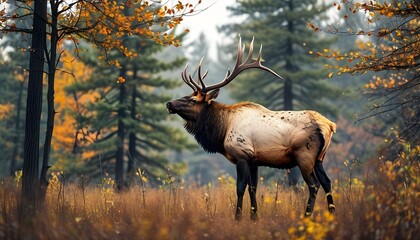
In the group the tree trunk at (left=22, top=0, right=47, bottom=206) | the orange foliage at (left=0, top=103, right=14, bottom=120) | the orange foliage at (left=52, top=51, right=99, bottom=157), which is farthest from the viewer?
the orange foliage at (left=0, top=103, right=14, bottom=120)

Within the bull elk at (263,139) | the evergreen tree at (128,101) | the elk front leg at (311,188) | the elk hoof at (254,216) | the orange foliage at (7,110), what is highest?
the orange foliage at (7,110)

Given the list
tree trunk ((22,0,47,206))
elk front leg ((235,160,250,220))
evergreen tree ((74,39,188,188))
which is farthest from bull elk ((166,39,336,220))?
evergreen tree ((74,39,188,188))

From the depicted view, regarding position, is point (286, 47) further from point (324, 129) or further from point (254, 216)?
point (254, 216)

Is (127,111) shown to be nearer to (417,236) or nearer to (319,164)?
(319,164)

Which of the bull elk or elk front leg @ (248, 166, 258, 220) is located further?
elk front leg @ (248, 166, 258, 220)

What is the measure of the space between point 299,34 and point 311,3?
1.26 metres

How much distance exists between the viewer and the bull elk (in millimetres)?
8055

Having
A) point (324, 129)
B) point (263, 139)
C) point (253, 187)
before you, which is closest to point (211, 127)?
point (263, 139)

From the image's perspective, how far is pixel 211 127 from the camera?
29.6 feet

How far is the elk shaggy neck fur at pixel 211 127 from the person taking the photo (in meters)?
8.95

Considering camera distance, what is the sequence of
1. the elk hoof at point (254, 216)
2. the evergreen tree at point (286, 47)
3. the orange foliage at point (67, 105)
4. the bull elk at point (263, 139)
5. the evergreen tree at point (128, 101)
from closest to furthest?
the elk hoof at point (254, 216)
the bull elk at point (263, 139)
the evergreen tree at point (128, 101)
the evergreen tree at point (286, 47)
the orange foliage at point (67, 105)

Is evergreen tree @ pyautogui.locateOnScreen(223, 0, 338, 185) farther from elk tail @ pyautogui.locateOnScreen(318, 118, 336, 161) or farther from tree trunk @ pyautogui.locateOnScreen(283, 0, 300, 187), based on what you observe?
elk tail @ pyautogui.locateOnScreen(318, 118, 336, 161)

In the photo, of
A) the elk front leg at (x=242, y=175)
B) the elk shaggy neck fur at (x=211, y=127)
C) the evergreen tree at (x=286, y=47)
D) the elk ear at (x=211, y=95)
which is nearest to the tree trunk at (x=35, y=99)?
the elk shaggy neck fur at (x=211, y=127)

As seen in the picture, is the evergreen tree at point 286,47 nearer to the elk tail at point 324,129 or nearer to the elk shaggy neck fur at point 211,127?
the elk shaggy neck fur at point 211,127
